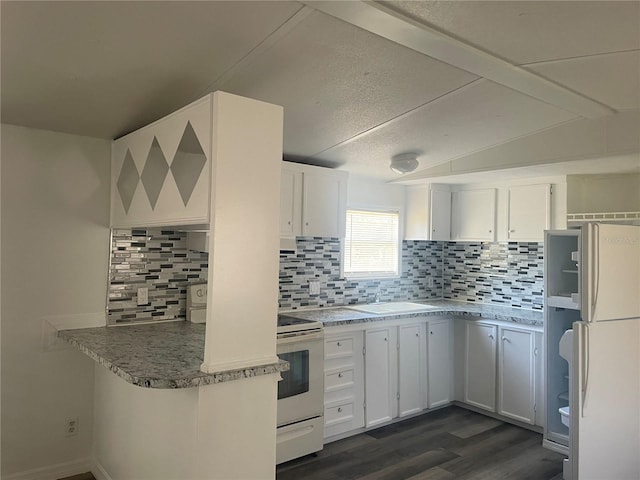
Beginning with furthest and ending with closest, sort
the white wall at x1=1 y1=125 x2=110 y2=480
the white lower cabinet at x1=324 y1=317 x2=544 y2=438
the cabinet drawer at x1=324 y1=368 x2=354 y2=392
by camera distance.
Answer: the white lower cabinet at x1=324 y1=317 x2=544 y2=438 < the cabinet drawer at x1=324 y1=368 x2=354 y2=392 < the white wall at x1=1 y1=125 x2=110 y2=480

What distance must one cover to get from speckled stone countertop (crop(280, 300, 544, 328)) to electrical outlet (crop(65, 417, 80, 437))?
5.31ft

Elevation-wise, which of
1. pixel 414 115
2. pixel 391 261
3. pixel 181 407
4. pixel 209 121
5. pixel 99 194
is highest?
pixel 414 115

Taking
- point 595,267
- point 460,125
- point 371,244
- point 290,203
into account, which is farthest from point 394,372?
point 460,125

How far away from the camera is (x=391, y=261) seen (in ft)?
16.6

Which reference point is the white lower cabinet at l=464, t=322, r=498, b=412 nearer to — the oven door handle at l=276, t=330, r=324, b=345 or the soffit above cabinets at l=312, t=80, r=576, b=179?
the soffit above cabinets at l=312, t=80, r=576, b=179

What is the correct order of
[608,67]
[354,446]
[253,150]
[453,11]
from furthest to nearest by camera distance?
1. [354,446]
2. [608,67]
3. [253,150]
4. [453,11]

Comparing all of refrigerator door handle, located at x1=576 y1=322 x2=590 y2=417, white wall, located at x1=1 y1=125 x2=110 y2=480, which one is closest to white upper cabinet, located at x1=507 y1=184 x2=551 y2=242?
refrigerator door handle, located at x1=576 y1=322 x2=590 y2=417

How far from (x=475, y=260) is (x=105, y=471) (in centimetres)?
383

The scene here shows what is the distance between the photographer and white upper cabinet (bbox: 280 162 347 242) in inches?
148

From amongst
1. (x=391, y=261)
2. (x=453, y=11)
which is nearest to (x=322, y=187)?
(x=391, y=261)

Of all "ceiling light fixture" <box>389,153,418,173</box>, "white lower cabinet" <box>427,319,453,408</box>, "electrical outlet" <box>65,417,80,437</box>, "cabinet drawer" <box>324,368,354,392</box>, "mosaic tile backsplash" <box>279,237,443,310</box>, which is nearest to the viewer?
"electrical outlet" <box>65,417,80,437</box>

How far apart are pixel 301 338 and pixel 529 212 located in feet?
7.93

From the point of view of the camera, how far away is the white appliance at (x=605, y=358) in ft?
9.79

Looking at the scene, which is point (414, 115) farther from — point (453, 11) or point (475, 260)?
point (475, 260)
